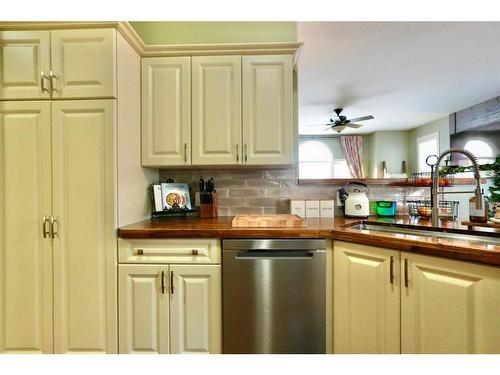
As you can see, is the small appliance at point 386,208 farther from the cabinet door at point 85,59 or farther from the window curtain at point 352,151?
the window curtain at point 352,151

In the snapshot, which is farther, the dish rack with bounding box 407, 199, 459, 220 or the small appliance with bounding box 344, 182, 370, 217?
the small appliance with bounding box 344, 182, 370, 217

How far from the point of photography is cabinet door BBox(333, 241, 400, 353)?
1141 mm

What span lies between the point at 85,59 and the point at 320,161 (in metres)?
5.97

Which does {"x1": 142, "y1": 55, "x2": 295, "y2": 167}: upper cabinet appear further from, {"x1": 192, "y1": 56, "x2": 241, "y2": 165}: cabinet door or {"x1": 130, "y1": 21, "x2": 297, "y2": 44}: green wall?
{"x1": 130, "y1": 21, "x2": 297, "y2": 44}: green wall

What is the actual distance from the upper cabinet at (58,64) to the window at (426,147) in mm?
6151

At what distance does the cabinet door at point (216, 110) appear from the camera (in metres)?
1.64

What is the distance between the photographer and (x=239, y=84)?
1.63 metres

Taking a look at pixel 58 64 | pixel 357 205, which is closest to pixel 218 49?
pixel 58 64

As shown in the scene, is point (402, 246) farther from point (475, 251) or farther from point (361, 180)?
point (361, 180)

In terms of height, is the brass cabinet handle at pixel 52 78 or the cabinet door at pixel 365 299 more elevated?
the brass cabinet handle at pixel 52 78

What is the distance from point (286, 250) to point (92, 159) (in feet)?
3.85

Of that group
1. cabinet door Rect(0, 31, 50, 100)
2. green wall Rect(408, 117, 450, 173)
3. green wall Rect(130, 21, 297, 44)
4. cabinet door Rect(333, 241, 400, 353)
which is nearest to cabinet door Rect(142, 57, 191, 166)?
Result: green wall Rect(130, 21, 297, 44)

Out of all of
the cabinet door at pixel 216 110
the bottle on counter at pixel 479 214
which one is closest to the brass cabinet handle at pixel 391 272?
the bottle on counter at pixel 479 214

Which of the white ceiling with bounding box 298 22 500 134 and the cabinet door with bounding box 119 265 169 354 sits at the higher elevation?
the white ceiling with bounding box 298 22 500 134
